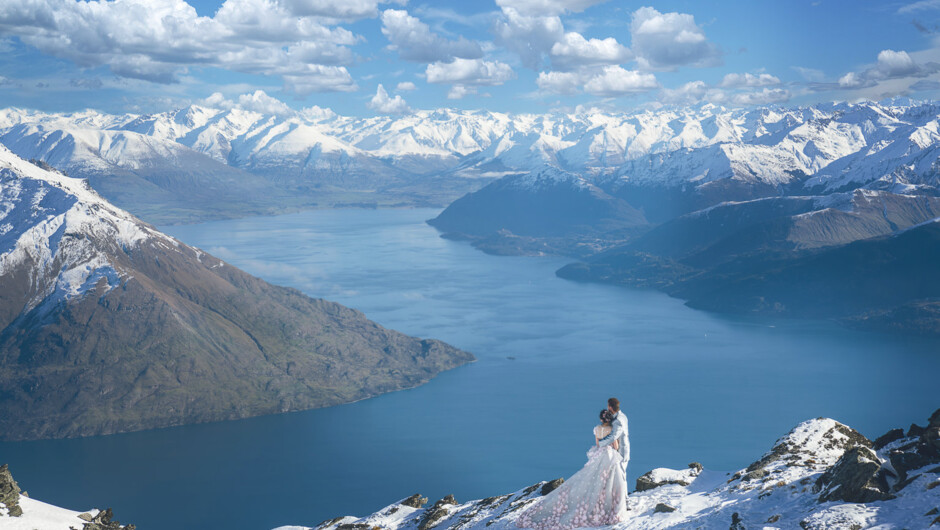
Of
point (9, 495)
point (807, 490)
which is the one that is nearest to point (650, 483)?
point (807, 490)

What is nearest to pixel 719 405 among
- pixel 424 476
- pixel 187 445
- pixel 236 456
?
pixel 424 476

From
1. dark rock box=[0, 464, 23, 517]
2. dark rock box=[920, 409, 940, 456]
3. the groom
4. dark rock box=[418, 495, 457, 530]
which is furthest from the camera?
dark rock box=[418, 495, 457, 530]

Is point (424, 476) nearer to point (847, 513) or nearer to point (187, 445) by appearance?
point (187, 445)

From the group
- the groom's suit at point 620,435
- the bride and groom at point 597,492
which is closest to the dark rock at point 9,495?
the bride and groom at point 597,492

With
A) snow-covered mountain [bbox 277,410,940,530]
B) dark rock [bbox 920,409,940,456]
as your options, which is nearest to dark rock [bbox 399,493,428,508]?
snow-covered mountain [bbox 277,410,940,530]

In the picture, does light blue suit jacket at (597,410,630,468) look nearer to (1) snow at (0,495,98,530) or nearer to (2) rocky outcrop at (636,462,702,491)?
(2) rocky outcrop at (636,462,702,491)

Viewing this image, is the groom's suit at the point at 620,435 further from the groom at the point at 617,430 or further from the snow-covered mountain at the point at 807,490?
the snow-covered mountain at the point at 807,490

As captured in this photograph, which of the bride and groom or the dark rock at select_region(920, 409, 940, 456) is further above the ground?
the dark rock at select_region(920, 409, 940, 456)
